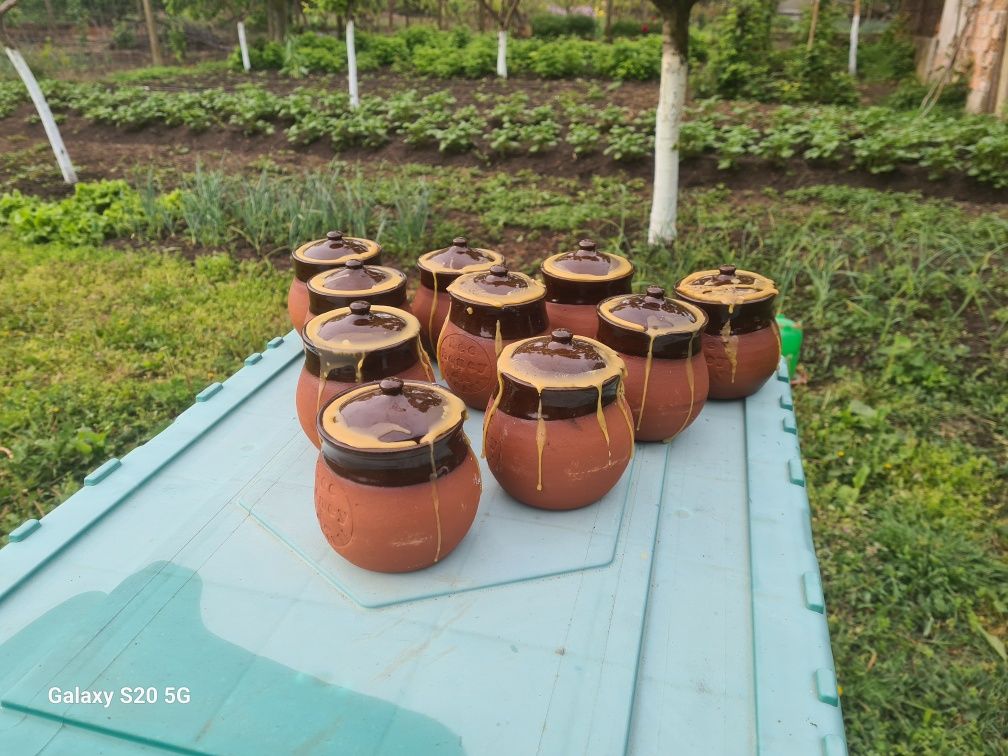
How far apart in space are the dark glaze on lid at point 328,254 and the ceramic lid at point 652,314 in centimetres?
81

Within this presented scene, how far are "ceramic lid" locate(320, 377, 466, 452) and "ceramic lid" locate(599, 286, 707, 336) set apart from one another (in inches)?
→ 21.3

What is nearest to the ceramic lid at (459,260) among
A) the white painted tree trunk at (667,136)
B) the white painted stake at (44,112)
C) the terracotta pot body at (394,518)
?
the terracotta pot body at (394,518)

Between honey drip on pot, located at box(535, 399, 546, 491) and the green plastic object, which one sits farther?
the green plastic object

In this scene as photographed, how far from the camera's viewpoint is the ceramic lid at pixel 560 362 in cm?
145

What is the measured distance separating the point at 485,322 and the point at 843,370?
2320mm

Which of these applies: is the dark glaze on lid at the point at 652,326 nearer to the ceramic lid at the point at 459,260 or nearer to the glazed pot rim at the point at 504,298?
the glazed pot rim at the point at 504,298

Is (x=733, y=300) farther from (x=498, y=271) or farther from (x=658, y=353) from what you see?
(x=498, y=271)

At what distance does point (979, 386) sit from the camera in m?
3.20

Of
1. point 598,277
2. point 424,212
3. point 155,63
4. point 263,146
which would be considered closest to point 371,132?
point 263,146

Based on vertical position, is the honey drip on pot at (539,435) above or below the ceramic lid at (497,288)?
below

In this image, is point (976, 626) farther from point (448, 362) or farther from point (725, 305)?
point (448, 362)

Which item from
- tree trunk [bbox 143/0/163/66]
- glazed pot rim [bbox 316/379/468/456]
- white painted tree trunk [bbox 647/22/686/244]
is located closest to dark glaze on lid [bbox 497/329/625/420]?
glazed pot rim [bbox 316/379/468/456]

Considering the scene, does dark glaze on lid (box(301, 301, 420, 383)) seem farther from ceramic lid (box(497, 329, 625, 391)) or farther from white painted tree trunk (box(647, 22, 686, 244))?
white painted tree trunk (box(647, 22, 686, 244))

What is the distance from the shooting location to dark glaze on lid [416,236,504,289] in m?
2.02
